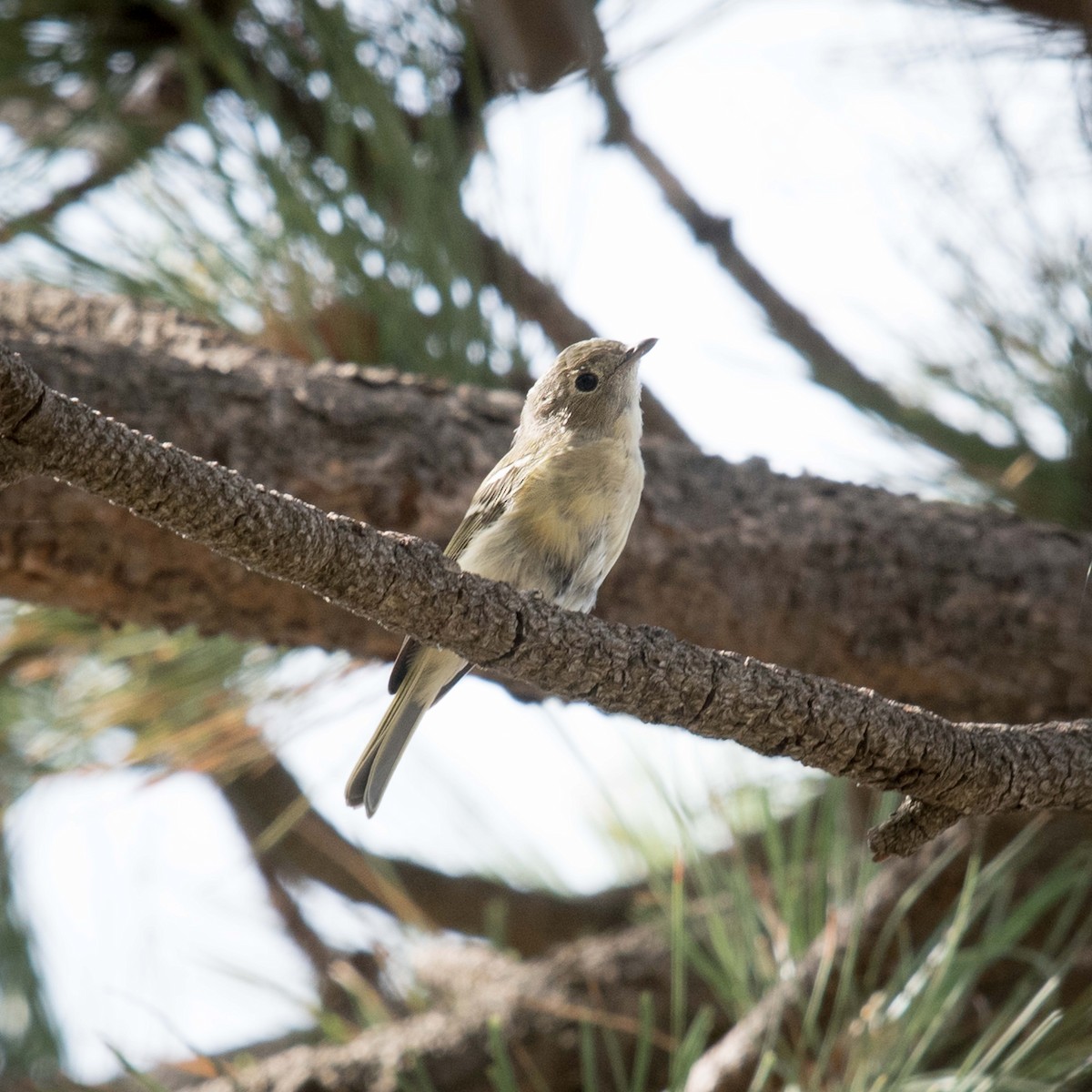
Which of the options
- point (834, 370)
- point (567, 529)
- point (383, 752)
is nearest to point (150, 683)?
point (383, 752)

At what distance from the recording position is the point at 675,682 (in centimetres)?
139

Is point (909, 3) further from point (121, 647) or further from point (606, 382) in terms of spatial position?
point (121, 647)

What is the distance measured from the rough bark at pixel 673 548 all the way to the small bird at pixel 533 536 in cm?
9

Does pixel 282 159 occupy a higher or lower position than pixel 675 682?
higher

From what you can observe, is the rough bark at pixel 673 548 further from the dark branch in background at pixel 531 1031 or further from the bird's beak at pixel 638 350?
the dark branch in background at pixel 531 1031

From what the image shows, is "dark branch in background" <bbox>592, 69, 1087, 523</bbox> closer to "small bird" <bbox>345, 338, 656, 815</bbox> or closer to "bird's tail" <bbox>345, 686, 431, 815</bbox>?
"small bird" <bbox>345, 338, 656, 815</bbox>

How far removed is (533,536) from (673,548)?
0.32 metres

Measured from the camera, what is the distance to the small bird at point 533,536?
230 centimetres

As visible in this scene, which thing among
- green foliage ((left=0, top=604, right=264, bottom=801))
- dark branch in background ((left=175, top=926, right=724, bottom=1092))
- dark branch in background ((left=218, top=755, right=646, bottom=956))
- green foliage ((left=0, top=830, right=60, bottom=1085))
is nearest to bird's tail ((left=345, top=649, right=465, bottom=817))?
green foliage ((left=0, top=604, right=264, bottom=801))

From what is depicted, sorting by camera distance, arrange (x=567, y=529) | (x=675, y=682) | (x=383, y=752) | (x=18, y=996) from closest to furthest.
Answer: (x=675, y=682)
(x=567, y=529)
(x=383, y=752)
(x=18, y=996)

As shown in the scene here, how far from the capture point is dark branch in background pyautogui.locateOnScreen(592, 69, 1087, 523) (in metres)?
2.69

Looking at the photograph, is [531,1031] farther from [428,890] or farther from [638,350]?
[638,350]

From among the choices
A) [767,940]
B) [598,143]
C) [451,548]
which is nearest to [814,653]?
[767,940]

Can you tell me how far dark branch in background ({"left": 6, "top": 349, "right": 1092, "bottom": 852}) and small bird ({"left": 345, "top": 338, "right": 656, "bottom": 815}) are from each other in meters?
0.80
